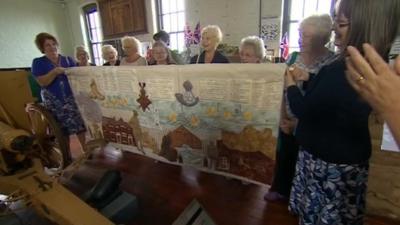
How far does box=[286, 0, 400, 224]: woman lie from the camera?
0.67 meters

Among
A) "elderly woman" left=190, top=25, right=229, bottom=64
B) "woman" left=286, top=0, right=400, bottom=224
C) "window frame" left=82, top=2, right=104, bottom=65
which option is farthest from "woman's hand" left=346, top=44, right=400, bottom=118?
"window frame" left=82, top=2, right=104, bottom=65

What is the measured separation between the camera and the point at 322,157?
35.0 inches

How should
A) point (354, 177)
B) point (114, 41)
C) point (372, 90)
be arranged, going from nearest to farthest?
1. point (372, 90)
2. point (354, 177)
3. point (114, 41)

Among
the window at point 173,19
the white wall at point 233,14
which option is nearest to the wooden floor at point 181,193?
the white wall at point 233,14

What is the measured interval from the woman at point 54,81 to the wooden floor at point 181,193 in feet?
1.87

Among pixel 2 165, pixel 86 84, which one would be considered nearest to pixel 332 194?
pixel 2 165

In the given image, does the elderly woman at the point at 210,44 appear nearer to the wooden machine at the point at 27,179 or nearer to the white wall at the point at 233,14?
the wooden machine at the point at 27,179

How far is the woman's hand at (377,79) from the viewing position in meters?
0.39

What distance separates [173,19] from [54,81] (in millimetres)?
3238

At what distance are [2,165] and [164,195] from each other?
1.02 metres

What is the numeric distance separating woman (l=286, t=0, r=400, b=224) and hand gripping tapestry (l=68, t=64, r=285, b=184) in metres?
0.20

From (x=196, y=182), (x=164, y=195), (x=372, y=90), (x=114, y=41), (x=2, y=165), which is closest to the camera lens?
(x=372, y=90)

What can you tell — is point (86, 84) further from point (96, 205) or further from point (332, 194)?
point (332, 194)

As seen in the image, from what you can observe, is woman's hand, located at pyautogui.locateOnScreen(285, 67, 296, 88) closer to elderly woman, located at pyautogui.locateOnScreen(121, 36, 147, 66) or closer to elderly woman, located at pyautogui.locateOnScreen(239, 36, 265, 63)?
elderly woman, located at pyautogui.locateOnScreen(239, 36, 265, 63)
